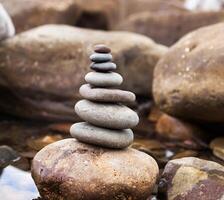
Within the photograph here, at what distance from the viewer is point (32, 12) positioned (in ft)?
27.2

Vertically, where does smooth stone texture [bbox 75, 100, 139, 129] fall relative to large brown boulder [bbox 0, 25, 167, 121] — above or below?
above

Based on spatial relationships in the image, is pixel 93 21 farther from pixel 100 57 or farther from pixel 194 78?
pixel 100 57

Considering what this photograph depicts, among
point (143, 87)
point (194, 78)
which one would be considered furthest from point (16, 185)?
point (143, 87)

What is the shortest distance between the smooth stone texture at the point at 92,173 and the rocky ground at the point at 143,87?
32 mm

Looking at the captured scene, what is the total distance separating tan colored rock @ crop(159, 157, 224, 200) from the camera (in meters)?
3.17

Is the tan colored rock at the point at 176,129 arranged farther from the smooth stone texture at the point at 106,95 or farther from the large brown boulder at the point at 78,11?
the large brown boulder at the point at 78,11

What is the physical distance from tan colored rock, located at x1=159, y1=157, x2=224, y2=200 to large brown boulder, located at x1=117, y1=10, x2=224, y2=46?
5270 millimetres

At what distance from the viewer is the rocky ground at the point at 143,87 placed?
370 centimetres

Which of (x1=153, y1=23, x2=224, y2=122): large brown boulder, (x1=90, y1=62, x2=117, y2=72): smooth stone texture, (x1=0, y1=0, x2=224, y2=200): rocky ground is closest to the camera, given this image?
(x1=90, y1=62, x2=117, y2=72): smooth stone texture

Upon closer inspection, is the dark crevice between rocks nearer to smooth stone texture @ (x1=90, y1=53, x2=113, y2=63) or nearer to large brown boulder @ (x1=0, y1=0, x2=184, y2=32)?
large brown boulder @ (x1=0, y1=0, x2=184, y2=32)

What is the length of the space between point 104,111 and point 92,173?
0.45m

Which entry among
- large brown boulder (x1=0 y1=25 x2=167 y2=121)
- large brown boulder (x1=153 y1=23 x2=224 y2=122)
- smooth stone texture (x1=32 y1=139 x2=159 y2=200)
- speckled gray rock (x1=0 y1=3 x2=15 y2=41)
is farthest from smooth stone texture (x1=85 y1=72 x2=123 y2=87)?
speckled gray rock (x1=0 y1=3 x2=15 y2=41)

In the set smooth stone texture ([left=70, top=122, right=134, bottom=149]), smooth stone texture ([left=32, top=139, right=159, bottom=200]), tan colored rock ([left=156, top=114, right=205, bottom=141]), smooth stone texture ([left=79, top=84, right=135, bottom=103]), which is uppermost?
smooth stone texture ([left=79, top=84, right=135, bottom=103])

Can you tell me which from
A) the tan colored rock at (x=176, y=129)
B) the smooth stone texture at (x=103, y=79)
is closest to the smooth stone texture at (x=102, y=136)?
the smooth stone texture at (x=103, y=79)
